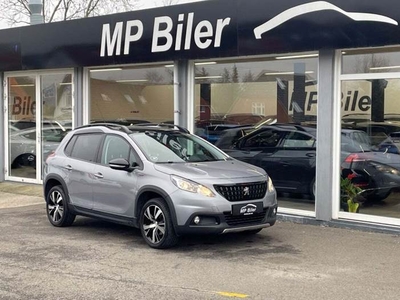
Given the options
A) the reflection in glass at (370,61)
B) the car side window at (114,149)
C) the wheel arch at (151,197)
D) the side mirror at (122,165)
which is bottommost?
the wheel arch at (151,197)

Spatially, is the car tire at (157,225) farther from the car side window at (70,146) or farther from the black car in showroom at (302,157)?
the black car in showroom at (302,157)

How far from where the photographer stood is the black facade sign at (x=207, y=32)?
8.70 metres

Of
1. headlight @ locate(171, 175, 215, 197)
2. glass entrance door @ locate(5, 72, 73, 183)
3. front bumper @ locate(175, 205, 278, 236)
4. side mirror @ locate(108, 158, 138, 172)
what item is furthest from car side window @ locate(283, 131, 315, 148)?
glass entrance door @ locate(5, 72, 73, 183)

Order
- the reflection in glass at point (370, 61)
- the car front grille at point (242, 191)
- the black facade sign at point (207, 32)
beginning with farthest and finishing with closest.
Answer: the reflection in glass at point (370, 61), the black facade sign at point (207, 32), the car front grille at point (242, 191)

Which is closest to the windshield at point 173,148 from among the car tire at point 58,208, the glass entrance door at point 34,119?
the car tire at point 58,208

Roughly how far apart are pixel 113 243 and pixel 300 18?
4.76 meters

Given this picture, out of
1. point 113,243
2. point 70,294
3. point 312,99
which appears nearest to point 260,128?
point 312,99

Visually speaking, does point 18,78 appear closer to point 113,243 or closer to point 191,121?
point 191,121

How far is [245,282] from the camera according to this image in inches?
241

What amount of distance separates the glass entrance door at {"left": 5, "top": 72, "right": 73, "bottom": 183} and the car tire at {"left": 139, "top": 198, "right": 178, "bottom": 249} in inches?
268

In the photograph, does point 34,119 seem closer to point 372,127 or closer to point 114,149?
point 114,149

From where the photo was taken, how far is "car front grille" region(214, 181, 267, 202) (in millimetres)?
7375

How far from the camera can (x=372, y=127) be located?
366 inches

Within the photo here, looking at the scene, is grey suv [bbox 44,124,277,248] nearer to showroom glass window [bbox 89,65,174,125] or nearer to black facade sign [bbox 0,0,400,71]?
black facade sign [bbox 0,0,400,71]
